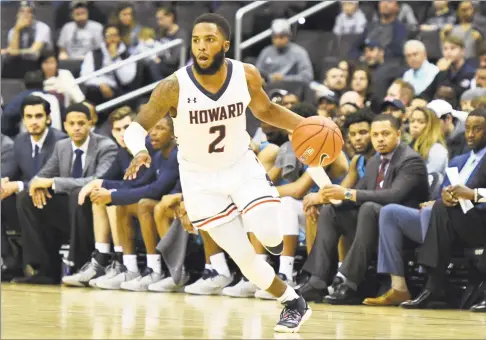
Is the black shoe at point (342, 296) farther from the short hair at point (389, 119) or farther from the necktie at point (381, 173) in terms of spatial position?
the short hair at point (389, 119)

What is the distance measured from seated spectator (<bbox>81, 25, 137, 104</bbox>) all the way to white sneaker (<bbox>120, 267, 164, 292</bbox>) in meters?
3.90

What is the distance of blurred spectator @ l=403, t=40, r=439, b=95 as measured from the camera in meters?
11.4

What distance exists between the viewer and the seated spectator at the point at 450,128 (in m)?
9.71

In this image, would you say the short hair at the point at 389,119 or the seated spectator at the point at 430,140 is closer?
the short hair at the point at 389,119

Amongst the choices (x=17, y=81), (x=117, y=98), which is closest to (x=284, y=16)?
(x=117, y=98)

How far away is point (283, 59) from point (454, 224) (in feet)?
15.8

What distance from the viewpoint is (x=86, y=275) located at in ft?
33.3

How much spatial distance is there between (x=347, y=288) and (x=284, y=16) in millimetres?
5967

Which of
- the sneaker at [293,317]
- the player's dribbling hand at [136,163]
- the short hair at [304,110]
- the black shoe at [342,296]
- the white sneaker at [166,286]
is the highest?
the short hair at [304,110]

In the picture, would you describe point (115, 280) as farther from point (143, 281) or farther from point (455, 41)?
point (455, 41)

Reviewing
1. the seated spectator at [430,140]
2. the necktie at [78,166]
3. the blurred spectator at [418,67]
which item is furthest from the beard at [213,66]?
the blurred spectator at [418,67]

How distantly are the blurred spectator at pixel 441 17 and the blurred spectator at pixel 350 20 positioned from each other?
0.81 meters

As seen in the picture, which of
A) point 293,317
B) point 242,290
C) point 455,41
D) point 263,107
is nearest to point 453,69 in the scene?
point 455,41

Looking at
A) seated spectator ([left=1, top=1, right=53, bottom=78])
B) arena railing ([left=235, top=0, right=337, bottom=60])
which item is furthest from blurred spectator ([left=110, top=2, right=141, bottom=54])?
arena railing ([left=235, top=0, right=337, bottom=60])
